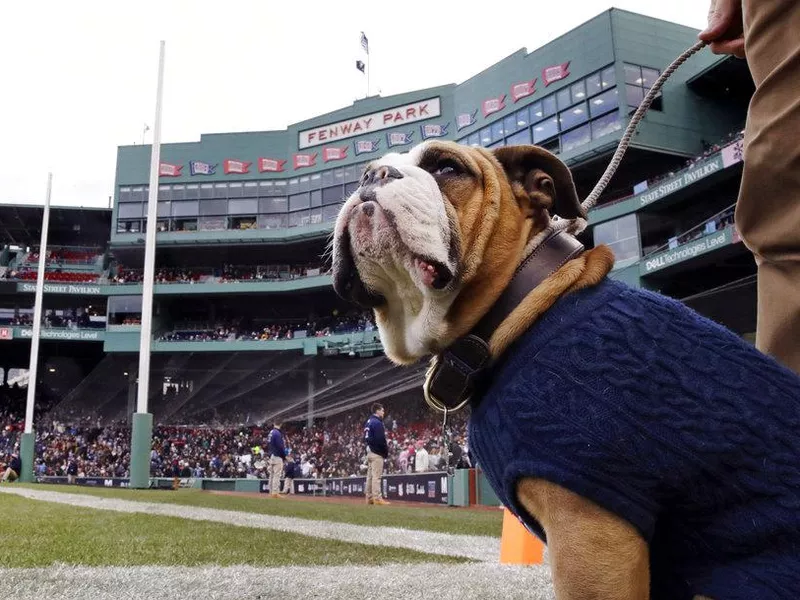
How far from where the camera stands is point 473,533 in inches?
273

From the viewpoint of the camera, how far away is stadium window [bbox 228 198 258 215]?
4031cm

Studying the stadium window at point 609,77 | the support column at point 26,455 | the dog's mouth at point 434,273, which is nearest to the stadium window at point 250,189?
the support column at point 26,455

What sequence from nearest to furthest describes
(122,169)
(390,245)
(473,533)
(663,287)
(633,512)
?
(633,512)
(390,245)
(473,533)
(663,287)
(122,169)

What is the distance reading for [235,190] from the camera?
4097cm

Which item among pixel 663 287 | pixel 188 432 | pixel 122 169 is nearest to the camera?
pixel 663 287

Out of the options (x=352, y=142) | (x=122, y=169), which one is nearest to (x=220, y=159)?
(x=122, y=169)

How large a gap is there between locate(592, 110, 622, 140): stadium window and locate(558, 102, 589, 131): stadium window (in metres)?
0.60

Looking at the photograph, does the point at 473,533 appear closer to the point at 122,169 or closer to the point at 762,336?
the point at 762,336

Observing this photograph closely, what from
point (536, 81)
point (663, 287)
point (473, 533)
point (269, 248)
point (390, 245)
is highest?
point (536, 81)

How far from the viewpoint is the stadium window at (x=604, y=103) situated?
1089 inches

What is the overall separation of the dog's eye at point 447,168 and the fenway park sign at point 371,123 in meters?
35.9

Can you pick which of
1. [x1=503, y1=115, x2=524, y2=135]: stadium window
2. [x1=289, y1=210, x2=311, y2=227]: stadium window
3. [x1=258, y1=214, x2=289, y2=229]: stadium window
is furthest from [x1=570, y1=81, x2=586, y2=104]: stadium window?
[x1=258, y1=214, x2=289, y2=229]: stadium window

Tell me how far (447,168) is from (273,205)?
39.5m

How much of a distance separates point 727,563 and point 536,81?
32.1 m
